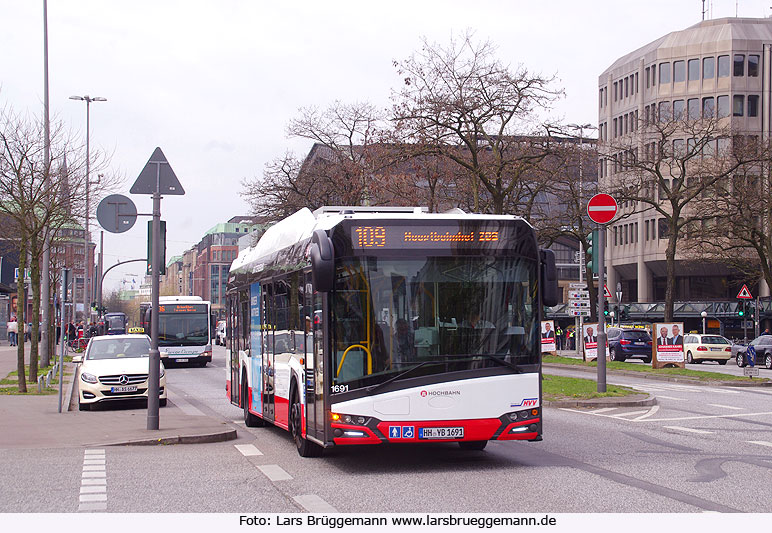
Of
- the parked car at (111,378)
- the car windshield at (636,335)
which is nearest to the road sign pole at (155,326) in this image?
the parked car at (111,378)

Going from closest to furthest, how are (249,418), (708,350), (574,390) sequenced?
1. (249,418)
2. (574,390)
3. (708,350)

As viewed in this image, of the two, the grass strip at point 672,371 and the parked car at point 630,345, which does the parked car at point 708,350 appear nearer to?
the parked car at point 630,345

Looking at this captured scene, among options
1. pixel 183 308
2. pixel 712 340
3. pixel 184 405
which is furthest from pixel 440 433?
pixel 712 340

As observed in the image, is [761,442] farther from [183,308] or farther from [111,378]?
[183,308]

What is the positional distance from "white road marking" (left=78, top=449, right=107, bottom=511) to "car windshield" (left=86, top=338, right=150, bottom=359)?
923cm

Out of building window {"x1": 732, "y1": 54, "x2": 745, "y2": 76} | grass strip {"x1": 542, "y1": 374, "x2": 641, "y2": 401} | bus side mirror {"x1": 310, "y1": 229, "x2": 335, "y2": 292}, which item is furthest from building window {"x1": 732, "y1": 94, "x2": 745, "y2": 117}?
bus side mirror {"x1": 310, "y1": 229, "x2": 335, "y2": 292}

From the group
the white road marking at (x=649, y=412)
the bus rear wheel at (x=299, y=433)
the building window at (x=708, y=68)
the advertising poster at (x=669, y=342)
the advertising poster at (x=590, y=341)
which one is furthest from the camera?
the building window at (x=708, y=68)

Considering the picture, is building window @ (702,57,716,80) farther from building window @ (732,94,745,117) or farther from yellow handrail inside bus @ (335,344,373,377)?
yellow handrail inside bus @ (335,344,373,377)

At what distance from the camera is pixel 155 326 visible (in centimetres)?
1565

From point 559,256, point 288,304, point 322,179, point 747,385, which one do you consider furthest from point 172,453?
point 559,256

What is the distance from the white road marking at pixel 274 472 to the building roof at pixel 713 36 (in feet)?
256

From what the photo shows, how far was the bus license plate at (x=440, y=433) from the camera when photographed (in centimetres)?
1102

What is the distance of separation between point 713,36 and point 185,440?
3040 inches

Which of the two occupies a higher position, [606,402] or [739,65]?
[739,65]
